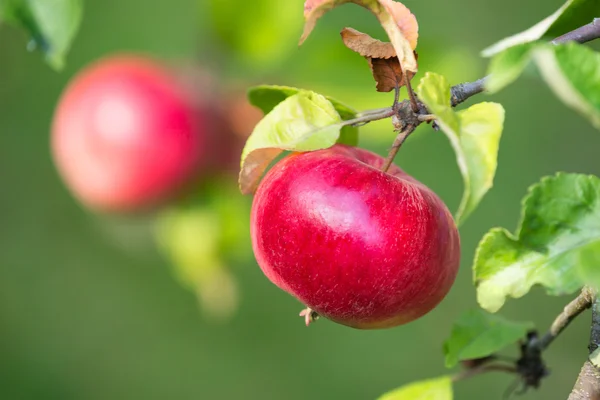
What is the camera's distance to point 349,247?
465 mm

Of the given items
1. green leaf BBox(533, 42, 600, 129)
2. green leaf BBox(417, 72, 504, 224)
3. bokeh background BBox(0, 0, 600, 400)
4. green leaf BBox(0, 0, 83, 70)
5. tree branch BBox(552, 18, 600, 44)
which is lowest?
bokeh background BBox(0, 0, 600, 400)

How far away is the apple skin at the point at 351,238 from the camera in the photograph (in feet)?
1.53

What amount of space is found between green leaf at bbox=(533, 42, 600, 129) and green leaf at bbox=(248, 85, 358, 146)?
19cm

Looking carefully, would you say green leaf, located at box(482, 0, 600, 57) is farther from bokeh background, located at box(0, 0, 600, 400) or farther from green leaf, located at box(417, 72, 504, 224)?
bokeh background, located at box(0, 0, 600, 400)

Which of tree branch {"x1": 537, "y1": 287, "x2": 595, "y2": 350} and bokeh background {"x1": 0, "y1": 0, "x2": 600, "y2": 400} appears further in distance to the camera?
bokeh background {"x1": 0, "y1": 0, "x2": 600, "y2": 400}

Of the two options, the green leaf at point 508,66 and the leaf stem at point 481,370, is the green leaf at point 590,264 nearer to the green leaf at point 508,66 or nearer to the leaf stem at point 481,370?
the green leaf at point 508,66

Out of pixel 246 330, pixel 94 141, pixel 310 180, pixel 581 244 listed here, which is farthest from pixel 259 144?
pixel 246 330

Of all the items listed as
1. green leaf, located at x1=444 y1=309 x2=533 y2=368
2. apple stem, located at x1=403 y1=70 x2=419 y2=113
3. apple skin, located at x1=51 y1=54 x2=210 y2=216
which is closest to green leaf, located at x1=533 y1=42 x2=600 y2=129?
apple stem, located at x1=403 y1=70 x2=419 y2=113

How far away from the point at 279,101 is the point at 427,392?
254 mm

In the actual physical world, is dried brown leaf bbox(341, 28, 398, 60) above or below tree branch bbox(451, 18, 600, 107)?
above

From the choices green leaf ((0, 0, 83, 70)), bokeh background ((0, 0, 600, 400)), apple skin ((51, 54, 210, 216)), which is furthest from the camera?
bokeh background ((0, 0, 600, 400))

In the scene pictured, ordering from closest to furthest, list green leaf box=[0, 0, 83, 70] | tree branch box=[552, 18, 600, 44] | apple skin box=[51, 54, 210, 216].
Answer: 1. tree branch box=[552, 18, 600, 44]
2. green leaf box=[0, 0, 83, 70]
3. apple skin box=[51, 54, 210, 216]

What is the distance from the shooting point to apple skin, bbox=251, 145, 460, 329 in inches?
18.4

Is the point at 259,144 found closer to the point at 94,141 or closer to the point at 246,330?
the point at 94,141
